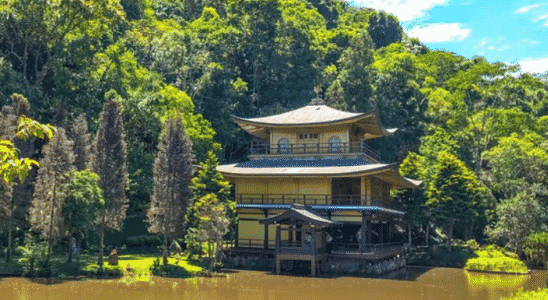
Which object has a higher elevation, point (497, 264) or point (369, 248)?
point (369, 248)

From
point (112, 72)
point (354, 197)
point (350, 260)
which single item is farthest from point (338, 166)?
point (112, 72)

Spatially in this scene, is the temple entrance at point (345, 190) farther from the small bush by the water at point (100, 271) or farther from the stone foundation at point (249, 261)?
the small bush by the water at point (100, 271)

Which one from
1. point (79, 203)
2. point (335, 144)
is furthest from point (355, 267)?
point (79, 203)

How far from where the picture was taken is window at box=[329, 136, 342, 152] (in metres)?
42.0

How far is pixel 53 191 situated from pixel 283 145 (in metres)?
18.3

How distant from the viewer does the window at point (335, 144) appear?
138 ft

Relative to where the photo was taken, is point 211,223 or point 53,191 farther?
point 211,223

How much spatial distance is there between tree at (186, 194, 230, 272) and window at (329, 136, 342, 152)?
11.4m

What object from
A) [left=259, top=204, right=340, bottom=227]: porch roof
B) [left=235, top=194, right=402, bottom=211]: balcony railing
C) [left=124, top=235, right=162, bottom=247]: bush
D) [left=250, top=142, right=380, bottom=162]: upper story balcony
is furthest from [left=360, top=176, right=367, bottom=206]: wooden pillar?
[left=124, top=235, right=162, bottom=247]: bush

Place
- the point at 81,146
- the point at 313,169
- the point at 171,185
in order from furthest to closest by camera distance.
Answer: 1. the point at 81,146
2. the point at 313,169
3. the point at 171,185

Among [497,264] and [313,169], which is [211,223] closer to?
[313,169]

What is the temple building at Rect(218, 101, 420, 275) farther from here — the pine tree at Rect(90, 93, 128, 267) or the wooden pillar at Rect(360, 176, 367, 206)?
the pine tree at Rect(90, 93, 128, 267)

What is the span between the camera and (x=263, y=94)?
74.2 meters

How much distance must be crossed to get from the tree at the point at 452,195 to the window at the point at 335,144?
997 centimetres
